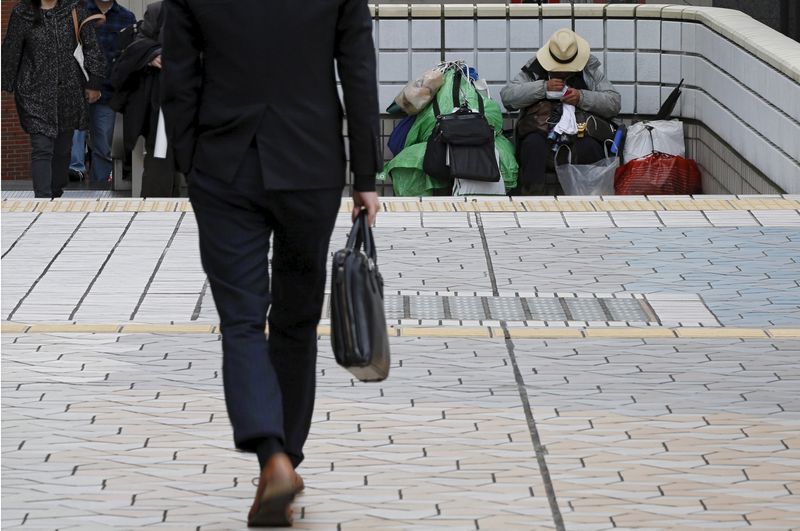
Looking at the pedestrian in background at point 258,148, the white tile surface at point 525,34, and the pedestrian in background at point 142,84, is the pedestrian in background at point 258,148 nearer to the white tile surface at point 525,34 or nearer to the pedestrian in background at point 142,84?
the pedestrian in background at point 142,84

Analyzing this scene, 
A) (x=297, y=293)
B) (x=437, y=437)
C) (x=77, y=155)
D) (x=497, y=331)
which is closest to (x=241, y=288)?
(x=297, y=293)

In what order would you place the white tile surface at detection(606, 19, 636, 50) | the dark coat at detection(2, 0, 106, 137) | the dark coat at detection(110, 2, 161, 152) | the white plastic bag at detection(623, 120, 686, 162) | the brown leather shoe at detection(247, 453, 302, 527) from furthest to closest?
1. the white tile surface at detection(606, 19, 636, 50)
2. the white plastic bag at detection(623, 120, 686, 162)
3. the dark coat at detection(2, 0, 106, 137)
4. the dark coat at detection(110, 2, 161, 152)
5. the brown leather shoe at detection(247, 453, 302, 527)

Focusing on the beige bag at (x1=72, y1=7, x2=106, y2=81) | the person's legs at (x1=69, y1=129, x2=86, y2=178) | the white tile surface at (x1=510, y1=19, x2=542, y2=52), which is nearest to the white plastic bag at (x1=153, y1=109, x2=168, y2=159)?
the beige bag at (x1=72, y1=7, x2=106, y2=81)

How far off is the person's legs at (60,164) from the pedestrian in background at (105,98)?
0.80 m

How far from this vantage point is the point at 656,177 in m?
12.7

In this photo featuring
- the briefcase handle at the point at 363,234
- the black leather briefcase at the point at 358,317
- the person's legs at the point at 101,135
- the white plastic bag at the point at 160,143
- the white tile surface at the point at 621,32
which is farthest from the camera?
the person's legs at the point at 101,135

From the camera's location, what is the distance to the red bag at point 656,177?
1262 cm

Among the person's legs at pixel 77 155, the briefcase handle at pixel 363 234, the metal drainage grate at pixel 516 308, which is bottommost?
the person's legs at pixel 77 155

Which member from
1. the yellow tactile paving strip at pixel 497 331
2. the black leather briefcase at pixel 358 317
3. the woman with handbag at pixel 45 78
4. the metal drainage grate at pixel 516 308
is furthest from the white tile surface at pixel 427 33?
the black leather briefcase at pixel 358 317

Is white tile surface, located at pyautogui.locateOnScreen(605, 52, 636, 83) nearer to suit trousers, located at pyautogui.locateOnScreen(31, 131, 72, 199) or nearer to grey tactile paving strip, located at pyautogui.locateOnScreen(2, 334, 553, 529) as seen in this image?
suit trousers, located at pyautogui.locateOnScreen(31, 131, 72, 199)

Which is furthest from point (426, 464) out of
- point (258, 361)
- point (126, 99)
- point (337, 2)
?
point (126, 99)

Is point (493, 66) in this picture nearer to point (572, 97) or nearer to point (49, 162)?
point (572, 97)

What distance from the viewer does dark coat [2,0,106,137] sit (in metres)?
11.9

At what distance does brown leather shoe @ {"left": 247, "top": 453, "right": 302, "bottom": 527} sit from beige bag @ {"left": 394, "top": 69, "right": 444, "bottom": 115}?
839 cm
